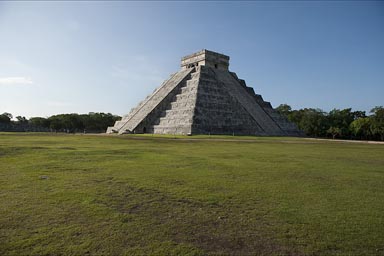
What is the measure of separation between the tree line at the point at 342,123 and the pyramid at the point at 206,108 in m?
15.4

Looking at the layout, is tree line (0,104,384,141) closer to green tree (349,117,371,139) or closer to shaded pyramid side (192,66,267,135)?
green tree (349,117,371,139)

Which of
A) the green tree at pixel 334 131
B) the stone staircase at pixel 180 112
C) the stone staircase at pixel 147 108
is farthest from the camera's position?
the green tree at pixel 334 131

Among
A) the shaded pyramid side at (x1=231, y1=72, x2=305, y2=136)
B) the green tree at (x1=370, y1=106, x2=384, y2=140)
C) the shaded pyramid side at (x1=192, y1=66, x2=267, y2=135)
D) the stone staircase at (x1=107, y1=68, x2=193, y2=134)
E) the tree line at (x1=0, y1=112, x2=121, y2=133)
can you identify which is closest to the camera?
the shaded pyramid side at (x1=192, y1=66, x2=267, y2=135)

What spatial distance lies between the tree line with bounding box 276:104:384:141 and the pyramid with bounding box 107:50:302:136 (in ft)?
50.5

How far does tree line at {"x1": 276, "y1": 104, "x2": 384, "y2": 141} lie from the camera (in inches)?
1900

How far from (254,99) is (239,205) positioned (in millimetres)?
42059

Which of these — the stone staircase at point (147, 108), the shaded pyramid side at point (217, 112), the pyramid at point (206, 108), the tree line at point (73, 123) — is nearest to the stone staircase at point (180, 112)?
the pyramid at point (206, 108)

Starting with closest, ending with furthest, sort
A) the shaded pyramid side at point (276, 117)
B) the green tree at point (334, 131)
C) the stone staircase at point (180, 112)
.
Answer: the stone staircase at point (180, 112) < the shaded pyramid side at point (276, 117) < the green tree at point (334, 131)

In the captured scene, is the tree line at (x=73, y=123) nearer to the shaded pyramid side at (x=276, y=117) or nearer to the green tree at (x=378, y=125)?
the shaded pyramid side at (x=276, y=117)

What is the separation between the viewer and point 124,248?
11.2ft

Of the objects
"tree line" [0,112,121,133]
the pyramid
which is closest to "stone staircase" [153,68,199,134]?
the pyramid

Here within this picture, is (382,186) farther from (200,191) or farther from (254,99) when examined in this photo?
(254,99)

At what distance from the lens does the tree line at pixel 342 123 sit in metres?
48.3

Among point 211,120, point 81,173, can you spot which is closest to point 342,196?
point 81,173
